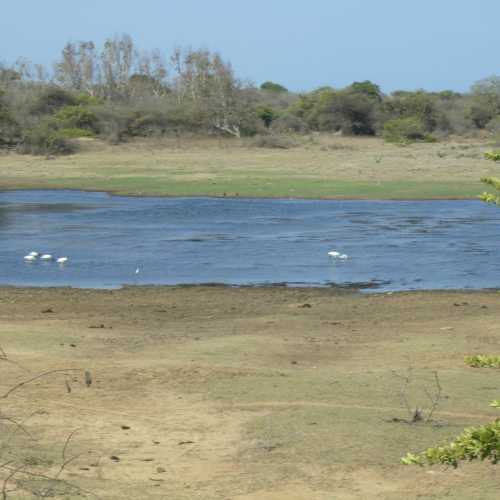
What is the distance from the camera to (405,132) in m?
47.8

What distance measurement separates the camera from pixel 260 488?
7.37 metres

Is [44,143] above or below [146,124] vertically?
below

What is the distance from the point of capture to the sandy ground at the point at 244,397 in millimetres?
7508

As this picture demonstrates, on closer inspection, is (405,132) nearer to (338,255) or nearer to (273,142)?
(273,142)

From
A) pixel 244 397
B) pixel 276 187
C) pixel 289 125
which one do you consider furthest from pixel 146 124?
pixel 244 397

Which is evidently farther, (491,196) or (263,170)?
(263,170)

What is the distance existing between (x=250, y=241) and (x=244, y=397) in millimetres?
13016

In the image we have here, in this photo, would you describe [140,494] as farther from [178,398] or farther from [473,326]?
[473,326]

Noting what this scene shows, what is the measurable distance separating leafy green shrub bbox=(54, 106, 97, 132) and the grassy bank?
4158 millimetres

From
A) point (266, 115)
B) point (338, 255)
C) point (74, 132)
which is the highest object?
point (266, 115)

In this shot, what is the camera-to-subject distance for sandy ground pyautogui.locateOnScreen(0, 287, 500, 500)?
751 cm

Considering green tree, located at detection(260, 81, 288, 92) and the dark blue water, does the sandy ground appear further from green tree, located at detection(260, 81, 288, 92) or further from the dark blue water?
green tree, located at detection(260, 81, 288, 92)

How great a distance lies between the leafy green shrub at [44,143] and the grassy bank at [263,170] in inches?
20.3

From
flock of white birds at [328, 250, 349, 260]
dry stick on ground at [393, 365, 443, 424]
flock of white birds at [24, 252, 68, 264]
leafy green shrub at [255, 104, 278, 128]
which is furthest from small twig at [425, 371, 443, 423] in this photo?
leafy green shrub at [255, 104, 278, 128]
